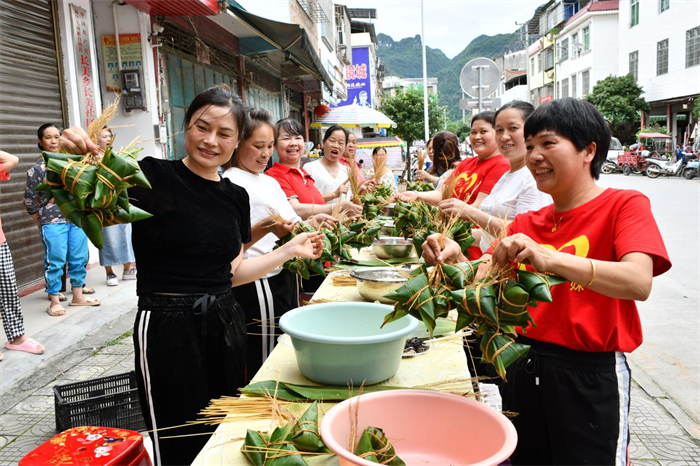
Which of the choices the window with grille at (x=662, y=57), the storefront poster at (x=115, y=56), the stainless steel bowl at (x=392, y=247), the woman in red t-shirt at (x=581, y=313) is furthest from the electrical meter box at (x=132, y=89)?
the window with grille at (x=662, y=57)

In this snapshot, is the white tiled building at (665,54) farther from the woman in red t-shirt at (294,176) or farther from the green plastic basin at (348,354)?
the green plastic basin at (348,354)

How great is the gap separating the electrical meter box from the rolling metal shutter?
0.80m

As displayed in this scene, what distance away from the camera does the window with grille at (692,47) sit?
2208 centimetres

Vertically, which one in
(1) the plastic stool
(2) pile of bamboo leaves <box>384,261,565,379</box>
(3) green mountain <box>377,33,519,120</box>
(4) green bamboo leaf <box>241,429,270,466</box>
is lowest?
(1) the plastic stool

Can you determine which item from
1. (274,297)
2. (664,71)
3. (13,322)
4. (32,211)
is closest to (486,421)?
(274,297)

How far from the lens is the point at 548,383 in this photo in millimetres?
1557

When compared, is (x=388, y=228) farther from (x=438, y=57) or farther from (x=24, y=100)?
(x=438, y=57)

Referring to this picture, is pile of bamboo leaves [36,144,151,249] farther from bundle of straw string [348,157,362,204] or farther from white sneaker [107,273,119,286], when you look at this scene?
white sneaker [107,273,119,286]

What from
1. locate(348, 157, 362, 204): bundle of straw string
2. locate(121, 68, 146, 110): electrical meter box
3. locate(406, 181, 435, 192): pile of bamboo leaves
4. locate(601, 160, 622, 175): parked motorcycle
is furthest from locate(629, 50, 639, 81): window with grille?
locate(348, 157, 362, 204): bundle of straw string

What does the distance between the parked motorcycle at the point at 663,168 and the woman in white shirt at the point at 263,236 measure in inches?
752

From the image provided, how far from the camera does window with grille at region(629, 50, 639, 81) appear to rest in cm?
2764

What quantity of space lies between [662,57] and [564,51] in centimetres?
1451

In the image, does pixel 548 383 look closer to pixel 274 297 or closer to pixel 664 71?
pixel 274 297

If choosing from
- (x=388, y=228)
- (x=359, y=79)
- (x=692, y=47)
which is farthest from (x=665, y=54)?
(x=388, y=228)
